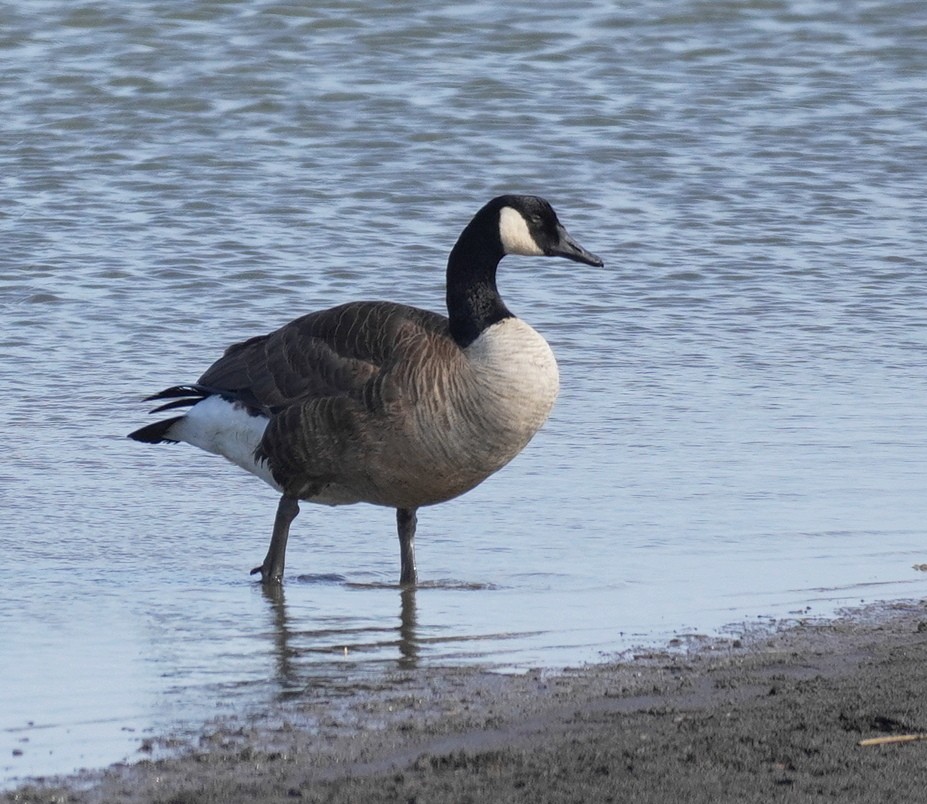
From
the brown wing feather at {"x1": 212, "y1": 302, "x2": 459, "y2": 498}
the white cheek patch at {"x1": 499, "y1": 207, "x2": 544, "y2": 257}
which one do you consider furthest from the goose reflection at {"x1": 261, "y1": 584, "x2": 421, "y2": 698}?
the white cheek patch at {"x1": 499, "y1": 207, "x2": 544, "y2": 257}

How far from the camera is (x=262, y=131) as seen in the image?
14.5m

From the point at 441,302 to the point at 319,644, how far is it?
16.0ft

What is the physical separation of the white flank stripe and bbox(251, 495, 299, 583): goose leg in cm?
23

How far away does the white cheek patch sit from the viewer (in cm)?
702

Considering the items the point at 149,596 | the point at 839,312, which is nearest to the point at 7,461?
the point at 149,596

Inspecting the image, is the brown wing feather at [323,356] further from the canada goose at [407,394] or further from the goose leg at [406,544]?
the goose leg at [406,544]

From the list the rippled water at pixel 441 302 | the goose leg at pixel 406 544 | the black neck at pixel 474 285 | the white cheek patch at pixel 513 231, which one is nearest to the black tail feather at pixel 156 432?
the rippled water at pixel 441 302

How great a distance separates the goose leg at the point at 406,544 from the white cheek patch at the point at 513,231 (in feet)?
3.50

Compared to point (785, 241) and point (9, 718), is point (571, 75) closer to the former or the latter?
point (785, 241)

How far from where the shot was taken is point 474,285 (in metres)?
6.99

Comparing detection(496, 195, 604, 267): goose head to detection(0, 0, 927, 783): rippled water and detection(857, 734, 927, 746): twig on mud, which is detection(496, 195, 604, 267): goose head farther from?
detection(857, 734, 927, 746): twig on mud

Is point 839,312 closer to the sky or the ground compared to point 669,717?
closer to the ground

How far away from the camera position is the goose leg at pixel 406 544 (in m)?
6.77

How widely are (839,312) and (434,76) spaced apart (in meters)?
6.09
